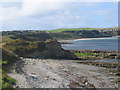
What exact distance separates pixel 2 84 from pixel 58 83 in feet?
40.1

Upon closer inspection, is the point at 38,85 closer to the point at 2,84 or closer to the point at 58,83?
the point at 58,83

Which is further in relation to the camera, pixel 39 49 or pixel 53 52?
pixel 53 52

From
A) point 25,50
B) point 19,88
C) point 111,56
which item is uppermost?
point 19,88

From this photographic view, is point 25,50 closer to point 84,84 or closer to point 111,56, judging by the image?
point 111,56

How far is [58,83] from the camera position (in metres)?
37.8

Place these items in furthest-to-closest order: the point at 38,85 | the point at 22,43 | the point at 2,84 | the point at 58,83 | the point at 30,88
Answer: the point at 22,43 → the point at 58,83 → the point at 38,85 → the point at 30,88 → the point at 2,84

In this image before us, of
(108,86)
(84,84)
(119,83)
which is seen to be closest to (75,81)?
(84,84)

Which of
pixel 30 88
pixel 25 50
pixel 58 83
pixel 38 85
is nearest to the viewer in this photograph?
pixel 30 88

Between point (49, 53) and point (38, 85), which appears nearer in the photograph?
point (38, 85)

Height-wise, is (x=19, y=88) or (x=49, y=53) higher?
(x=19, y=88)

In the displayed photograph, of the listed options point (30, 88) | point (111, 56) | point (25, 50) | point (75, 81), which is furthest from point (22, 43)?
point (30, 88)

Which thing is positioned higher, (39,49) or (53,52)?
(39,49)

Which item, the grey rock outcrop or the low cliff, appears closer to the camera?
the low cliff

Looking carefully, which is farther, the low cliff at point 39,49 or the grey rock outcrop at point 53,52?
the grey rock outcrop at point 53,52
